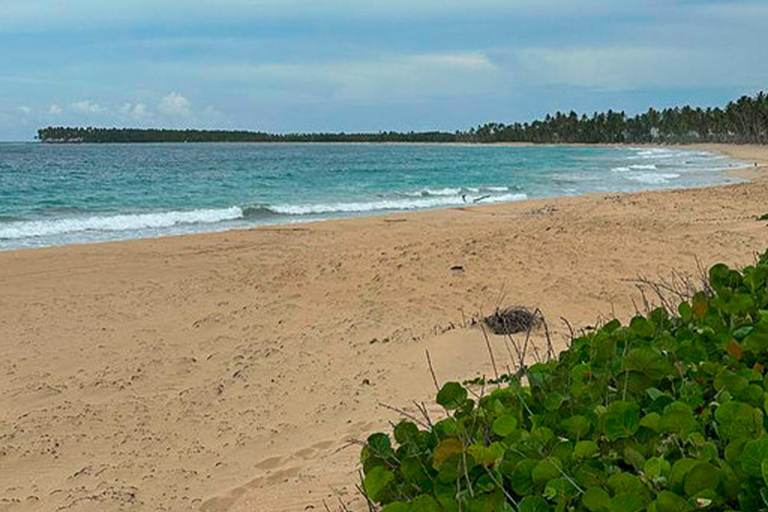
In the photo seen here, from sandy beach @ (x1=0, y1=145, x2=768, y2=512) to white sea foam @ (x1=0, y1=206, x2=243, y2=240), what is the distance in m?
5.57

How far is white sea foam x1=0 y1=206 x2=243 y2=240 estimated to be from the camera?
58.2 ft

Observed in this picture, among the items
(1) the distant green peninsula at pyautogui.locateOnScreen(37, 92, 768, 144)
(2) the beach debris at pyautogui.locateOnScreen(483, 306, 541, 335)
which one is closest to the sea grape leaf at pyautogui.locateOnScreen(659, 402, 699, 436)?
(2) the beach debris at pyautogui.locateOnScreen(483, 306, 541, 335)

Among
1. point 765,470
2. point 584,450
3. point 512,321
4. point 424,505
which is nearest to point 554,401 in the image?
point 584,450

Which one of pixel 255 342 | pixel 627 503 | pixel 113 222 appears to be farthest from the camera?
pixel 113 222

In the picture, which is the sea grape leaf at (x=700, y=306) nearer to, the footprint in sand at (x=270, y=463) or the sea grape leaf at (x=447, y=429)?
the sea grape leaf at (x=447, y=429)

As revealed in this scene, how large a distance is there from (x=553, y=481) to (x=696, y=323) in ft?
3.47

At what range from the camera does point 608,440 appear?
1385 mm

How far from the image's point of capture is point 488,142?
181375 mm

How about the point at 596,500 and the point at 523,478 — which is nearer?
the point at 596,500

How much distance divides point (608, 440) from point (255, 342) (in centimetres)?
543

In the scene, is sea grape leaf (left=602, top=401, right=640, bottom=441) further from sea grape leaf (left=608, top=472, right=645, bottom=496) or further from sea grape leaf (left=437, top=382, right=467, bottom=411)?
sea grape leaf (left=437, top=382, right=467, bottom=411)

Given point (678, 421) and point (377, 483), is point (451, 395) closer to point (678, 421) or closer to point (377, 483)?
point (377, 483)

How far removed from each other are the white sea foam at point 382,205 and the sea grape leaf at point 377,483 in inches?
836

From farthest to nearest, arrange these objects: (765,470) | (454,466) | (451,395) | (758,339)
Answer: (758,339)
(451,395)
(454,466)
(765,470)
